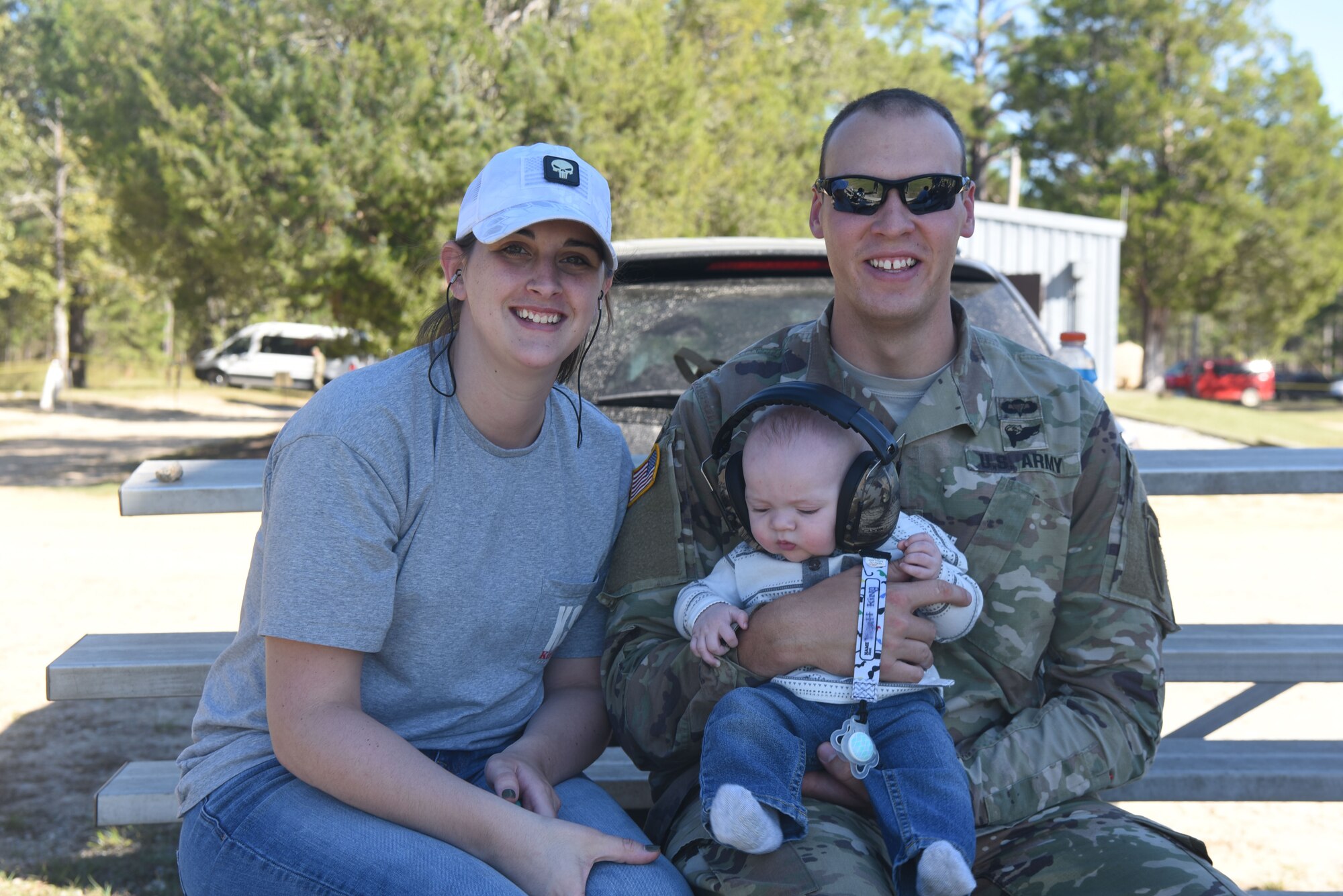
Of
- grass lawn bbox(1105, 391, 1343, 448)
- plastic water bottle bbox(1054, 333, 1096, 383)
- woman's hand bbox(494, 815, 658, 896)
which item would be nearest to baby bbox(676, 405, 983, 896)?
woman's hand bbox(494, 815, 658, 896)

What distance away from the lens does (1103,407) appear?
8.14ft

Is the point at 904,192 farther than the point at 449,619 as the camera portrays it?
Yes

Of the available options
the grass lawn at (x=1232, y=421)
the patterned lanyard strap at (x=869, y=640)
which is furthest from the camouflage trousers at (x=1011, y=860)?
the grass lawn at (x=1232, y=421)

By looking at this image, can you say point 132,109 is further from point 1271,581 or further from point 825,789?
point 825,789

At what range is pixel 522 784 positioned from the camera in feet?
7.06

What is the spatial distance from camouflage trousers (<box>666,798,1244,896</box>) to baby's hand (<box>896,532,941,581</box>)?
1.58 feet

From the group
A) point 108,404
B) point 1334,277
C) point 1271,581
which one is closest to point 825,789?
point 1271,581

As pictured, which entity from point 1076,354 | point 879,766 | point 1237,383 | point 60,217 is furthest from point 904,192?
point 1237,383

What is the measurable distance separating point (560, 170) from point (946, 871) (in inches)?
57.9

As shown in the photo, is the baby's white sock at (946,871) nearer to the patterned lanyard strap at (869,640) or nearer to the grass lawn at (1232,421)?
the patterned lanyard strap at (869,640)

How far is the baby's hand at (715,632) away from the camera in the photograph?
86.0 inches

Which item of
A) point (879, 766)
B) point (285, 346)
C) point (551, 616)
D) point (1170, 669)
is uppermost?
point (285, 346)

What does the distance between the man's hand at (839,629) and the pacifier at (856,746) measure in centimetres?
10

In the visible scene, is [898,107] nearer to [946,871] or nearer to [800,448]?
[800,448]
